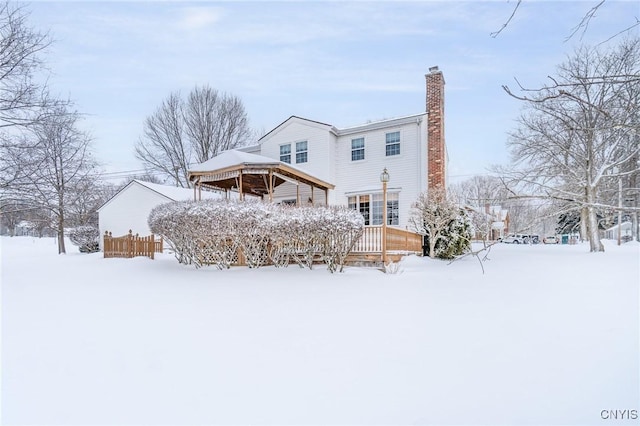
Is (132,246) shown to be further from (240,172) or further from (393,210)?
(393,210)

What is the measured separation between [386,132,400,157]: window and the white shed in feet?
41.9

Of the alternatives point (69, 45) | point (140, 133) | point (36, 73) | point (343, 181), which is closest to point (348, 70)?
point (343, 181)

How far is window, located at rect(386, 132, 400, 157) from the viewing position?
48.9 ft

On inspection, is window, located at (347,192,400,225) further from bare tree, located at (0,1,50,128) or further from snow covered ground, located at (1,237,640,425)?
bare tree, located at (0,1,50,128)

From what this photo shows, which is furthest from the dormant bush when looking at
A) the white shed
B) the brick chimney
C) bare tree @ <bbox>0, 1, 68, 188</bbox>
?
the white shed

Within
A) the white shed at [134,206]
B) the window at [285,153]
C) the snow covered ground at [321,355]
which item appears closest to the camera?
the snow covered ground at [321,355]

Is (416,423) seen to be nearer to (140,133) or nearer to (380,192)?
(380,192)

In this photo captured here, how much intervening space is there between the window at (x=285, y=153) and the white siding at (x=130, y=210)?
25.4ft

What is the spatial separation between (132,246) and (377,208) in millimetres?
11185

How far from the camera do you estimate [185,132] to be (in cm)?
2802

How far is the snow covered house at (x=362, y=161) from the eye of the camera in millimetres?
14031

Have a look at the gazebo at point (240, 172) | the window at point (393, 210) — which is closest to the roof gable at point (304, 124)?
the gazebo at point (240, 172)

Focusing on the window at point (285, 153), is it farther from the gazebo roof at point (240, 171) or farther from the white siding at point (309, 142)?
the gazebo roof at point (240, 171)

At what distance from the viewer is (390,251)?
34.8 ft
